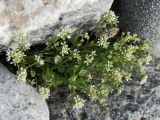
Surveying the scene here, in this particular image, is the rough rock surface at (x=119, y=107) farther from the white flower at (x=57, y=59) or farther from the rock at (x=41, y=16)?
the rock at (x=41, y=16)

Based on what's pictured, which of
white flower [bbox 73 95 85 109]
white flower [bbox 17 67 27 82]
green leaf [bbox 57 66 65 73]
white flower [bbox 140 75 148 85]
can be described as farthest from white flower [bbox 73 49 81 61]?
white flower [bbox 140 75 148 85]

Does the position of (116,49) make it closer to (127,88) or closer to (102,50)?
(102,50)

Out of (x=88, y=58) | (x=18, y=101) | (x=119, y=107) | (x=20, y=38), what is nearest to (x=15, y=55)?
(x=20, y=38)

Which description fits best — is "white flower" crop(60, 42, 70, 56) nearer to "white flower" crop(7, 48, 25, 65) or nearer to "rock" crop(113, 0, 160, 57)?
"white flower" crop(7, 48, 25, 65)

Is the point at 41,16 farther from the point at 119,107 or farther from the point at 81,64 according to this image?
the point at 119,107

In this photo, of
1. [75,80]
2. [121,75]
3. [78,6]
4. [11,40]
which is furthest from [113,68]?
[11,40]
